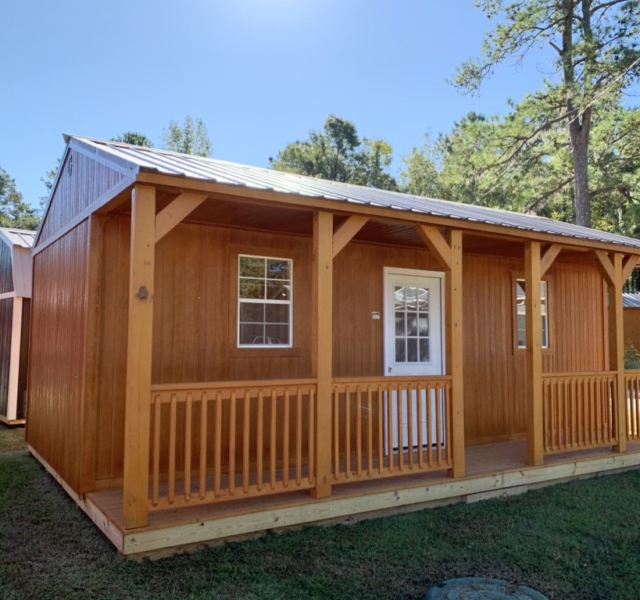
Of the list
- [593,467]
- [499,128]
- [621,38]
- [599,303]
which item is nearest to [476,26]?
[499,128]

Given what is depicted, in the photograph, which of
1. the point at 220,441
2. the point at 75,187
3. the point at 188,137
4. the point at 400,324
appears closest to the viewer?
the point at 220,441

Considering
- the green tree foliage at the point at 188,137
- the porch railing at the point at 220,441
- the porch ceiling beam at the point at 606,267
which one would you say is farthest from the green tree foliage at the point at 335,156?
the porch railing at the point at 220,441

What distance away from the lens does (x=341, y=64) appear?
77.4 feet

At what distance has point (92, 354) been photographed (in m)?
4.52

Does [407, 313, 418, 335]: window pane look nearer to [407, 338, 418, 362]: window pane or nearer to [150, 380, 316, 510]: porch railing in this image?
[407, 338, 418, 362]: window pane

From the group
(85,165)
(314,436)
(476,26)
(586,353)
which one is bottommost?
(314,436)

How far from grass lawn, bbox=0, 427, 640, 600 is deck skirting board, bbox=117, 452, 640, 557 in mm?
92

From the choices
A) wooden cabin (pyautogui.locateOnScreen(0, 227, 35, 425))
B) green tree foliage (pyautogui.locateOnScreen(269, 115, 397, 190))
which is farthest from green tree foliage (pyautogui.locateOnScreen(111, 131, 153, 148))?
wooden cabin (pyautogui.locateOnScreen(0, 227, 35, 425))

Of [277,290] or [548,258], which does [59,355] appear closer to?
[277,290]

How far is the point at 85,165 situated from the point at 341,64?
68.3ft

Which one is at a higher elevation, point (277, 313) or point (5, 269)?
point (5, 269)

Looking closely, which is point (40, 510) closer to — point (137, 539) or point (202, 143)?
point (137, 539)

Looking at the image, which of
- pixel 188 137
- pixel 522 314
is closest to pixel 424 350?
pixel 522 314

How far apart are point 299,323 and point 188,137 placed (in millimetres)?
25650
